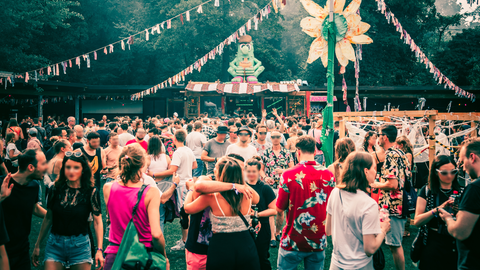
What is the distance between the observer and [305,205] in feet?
9.45

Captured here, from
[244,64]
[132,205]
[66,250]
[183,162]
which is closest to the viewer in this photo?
[132,205]

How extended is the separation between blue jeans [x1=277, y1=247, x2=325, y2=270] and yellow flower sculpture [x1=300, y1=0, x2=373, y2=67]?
3.98 metres

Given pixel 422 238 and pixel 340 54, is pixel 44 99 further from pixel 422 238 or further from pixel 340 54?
pixel 422 238

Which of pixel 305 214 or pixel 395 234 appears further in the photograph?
pixel 395 234

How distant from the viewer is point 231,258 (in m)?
2.29

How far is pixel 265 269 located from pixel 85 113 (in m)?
21.7

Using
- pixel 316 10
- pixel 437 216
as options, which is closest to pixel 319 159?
pixel 316 10

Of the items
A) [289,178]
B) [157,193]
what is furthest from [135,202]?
[289,178]

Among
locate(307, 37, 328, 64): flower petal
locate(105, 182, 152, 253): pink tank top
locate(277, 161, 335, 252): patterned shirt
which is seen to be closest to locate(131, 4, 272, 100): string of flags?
locate(307, 37, 328, 64): flower petal

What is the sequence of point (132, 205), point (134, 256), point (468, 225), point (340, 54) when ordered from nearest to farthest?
1. point (468, 225)
2. point (134, 256)
3. point (132, 205)
4. point (340, 54)

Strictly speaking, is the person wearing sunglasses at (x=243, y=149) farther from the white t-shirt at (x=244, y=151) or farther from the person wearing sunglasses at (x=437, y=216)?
the person wearing sunglasses at (x=437, y=216)

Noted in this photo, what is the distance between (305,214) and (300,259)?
41 centimetres

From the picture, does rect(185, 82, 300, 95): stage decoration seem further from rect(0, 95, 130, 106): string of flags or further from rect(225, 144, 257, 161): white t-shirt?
rect(225, 144, 257, 161): white t-shirt

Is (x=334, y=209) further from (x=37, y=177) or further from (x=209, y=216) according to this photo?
(x=37, y=177)
